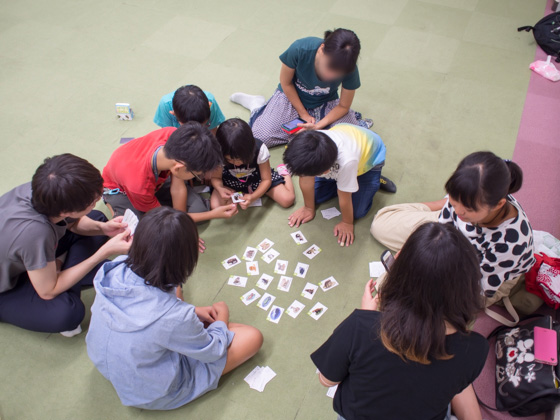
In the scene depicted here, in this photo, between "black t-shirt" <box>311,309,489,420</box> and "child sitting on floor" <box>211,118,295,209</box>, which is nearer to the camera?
"black t-shirt" <box>311,309,489,420</box>

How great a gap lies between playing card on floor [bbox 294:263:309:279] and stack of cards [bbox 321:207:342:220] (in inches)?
21.6

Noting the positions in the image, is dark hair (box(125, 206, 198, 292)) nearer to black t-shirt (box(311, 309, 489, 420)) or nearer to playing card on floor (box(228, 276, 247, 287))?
black t-shirt (box(311, 309, 489, 420))

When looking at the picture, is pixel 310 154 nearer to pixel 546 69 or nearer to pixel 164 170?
pixel 164 170

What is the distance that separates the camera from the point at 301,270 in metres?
3.14

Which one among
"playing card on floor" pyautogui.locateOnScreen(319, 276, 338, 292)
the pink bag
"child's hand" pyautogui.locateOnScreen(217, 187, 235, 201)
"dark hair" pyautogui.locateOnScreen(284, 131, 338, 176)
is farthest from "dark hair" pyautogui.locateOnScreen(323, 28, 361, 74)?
the pink bag

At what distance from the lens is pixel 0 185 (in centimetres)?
365

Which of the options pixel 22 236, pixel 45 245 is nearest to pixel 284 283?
pixel 45 245

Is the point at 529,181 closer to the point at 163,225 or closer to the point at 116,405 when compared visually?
the point at 163,225

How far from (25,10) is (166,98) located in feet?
13.0

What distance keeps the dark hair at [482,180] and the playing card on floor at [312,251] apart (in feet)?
4.32

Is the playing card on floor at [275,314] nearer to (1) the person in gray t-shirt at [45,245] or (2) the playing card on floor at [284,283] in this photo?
(2) the playing card on floor at [284,283]

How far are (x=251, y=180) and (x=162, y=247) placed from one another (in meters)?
1.70

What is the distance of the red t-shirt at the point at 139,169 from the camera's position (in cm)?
294

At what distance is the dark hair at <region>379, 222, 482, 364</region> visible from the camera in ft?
4.70
